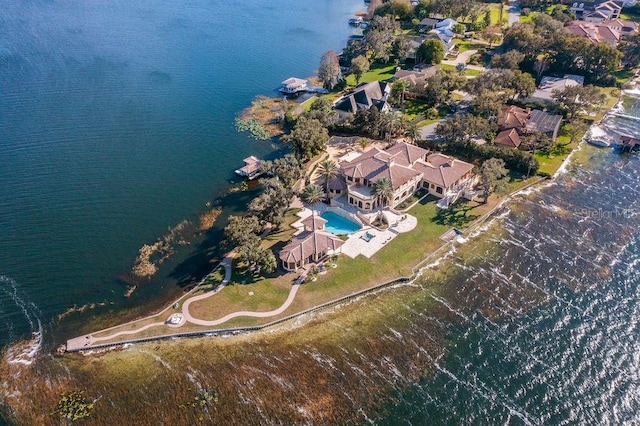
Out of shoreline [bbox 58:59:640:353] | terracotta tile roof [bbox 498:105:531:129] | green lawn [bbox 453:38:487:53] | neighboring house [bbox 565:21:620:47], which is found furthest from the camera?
green lawn [bbox 453:38:487:53]

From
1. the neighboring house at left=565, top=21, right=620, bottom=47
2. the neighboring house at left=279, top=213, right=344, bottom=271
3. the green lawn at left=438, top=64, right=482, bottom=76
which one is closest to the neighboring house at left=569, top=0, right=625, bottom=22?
the neighboring house at left=565, top=21, right=620, bottom=47

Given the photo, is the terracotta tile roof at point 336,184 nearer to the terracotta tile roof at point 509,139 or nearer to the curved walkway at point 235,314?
the curved walkway at point 235,314

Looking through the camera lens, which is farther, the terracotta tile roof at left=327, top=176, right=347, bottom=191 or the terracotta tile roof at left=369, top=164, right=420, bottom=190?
the terracotta tile roof at left=327, top=176, right=347, bottom=191

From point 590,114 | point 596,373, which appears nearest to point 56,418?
point 596,373

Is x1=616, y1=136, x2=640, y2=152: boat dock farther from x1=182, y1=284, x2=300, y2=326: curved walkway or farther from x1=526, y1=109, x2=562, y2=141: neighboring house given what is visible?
x1=182, y1=284, x2=300, y2=326: curved walkway

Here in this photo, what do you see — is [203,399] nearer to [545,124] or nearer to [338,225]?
[338,225]

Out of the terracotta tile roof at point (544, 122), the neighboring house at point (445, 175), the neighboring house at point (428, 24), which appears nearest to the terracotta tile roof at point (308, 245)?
the neighboring house at point (445, 175)
